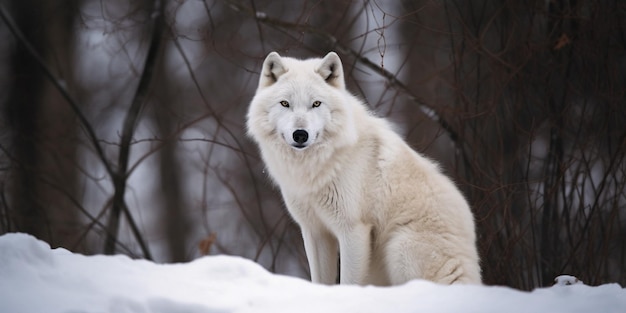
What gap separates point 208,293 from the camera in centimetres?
295

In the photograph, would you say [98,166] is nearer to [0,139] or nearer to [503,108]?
[0,139]

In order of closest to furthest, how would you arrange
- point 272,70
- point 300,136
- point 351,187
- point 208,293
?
point 208,293 → point 300,136 → point 351,187 → point 272,70

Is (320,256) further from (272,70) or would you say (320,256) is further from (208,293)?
(208,293)

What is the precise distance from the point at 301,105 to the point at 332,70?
538 millimetres

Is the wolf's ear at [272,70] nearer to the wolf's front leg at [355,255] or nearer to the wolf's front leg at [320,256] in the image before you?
the wolf's front leg at [320,256]

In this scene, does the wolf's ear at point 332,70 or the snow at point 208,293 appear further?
the wolf's ear at point 332,70

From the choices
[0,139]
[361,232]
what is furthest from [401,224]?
[0,139]

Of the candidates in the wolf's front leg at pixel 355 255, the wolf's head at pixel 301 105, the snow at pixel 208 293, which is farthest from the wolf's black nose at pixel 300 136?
the snow at pixel 208 293

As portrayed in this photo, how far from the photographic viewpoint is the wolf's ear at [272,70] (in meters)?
4.95

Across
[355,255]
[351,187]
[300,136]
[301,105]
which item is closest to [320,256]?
[355,255]

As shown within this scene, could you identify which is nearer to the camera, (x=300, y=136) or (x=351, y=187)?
(x=300, y=136)

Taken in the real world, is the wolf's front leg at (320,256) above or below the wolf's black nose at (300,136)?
below

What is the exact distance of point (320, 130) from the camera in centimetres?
473

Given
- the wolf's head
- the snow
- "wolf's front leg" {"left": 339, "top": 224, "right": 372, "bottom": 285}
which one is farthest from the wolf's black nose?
the snow
